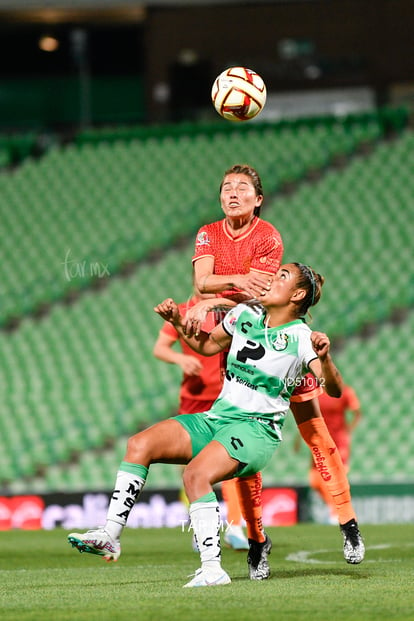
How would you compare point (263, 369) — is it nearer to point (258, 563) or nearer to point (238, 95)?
point (258, 563)

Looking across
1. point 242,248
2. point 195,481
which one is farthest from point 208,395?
point 195,481

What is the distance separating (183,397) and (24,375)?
7.43 metres

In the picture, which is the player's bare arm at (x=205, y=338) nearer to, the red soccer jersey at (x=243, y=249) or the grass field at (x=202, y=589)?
the red soccer jersey at (x=243, y=249)

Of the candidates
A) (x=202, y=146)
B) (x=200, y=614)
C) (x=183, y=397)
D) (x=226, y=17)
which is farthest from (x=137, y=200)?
(x=200, y=614)

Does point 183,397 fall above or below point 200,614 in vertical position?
above

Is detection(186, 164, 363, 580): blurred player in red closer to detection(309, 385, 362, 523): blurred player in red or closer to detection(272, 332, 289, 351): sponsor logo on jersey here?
detection(272, 332, 289, 351): sponsor logo on jersey

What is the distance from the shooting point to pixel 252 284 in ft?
18.3

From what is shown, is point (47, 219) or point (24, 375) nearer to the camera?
point (24, 375)

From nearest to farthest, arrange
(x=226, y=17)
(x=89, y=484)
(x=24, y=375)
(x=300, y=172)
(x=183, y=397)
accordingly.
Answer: (x=183, y=397)
(x=89, y=484)
(x=24, y=375)
(x=300, y=172)
(x=226, y=17)

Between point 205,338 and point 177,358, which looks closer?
point 205,338

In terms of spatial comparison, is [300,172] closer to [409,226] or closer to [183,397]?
[409,226]

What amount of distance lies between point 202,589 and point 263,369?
3.50ft

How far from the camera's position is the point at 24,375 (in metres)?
14.6

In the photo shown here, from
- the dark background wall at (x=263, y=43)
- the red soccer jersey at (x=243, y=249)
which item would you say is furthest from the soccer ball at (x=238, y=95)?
the dark background wall at (x=263, y=43)
